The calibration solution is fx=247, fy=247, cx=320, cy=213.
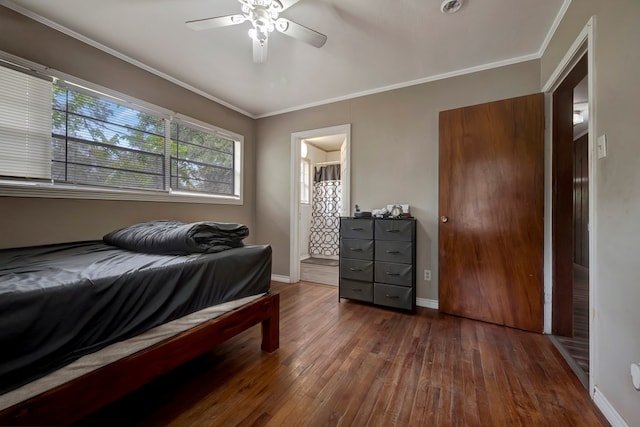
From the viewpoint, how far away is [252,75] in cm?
270

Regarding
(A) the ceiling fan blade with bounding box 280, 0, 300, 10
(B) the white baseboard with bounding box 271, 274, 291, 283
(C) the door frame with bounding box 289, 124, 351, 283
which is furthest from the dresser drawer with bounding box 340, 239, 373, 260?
(A) the ceiling fan blade with bounding box 280, 0, 300, 10

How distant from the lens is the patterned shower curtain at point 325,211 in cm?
522

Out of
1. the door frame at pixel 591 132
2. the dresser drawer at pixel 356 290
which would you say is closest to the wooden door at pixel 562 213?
the door frame at pixel 591 132

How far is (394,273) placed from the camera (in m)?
2.57

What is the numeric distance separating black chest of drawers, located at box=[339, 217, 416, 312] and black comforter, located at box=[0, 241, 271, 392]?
1359 millimetres

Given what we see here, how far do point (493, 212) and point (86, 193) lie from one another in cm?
360

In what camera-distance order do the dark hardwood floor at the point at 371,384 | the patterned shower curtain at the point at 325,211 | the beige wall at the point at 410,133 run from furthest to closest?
the patterned shower curtain at the point at 325,211 → the beige wall at the point at 410,133 → the dark hardwood floor at the point at 371,384

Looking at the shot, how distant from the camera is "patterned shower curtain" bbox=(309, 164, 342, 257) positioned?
5.22 m

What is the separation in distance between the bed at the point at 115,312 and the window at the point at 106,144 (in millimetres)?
689

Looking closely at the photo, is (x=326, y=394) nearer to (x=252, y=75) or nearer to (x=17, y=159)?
(x=17, y=159)

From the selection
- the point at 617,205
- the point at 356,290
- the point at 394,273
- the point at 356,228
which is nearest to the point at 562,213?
the point at 617,205

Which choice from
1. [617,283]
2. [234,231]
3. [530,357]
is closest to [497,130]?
[617,283]

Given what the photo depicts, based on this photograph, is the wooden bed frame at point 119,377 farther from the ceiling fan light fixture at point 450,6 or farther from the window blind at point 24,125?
the ceiling fan light fixture at point 450,6

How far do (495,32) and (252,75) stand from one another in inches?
89.4
